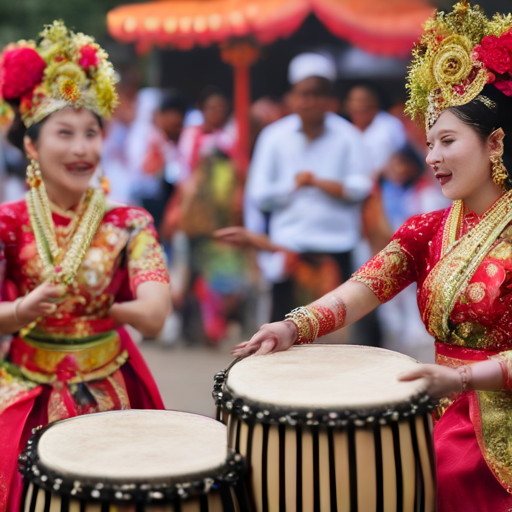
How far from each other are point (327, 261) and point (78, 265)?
3347mm

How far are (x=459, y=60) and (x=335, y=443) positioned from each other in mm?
1146

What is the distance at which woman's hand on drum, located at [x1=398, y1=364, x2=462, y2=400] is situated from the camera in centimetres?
209

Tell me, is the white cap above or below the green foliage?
below

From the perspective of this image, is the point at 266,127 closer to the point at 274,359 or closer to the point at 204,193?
the point at 204,193

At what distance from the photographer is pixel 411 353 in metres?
6.21

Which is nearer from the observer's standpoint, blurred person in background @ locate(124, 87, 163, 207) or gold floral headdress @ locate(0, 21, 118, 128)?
gold floral headdress @ locate(0, 21, 118, 128)

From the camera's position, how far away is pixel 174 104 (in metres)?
6.94

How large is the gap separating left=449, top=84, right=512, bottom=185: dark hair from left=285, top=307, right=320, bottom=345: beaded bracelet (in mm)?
703

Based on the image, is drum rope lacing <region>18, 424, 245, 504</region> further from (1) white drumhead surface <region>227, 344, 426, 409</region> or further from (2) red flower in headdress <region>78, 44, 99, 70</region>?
(2) red flower in headdress <region>78, 44, 99, 70</region>

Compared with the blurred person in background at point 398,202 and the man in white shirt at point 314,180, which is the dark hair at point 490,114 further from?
the blurred person in background at point 398,202

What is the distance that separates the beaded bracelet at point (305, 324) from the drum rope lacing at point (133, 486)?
618 millimetres

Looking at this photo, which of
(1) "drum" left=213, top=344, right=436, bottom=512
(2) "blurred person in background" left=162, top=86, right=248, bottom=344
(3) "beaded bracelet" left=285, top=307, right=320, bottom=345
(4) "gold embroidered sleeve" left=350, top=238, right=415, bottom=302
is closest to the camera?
(1) "drum" left=213, top=344, right=436, bottom=512

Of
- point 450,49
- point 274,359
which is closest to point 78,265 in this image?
point 274,359

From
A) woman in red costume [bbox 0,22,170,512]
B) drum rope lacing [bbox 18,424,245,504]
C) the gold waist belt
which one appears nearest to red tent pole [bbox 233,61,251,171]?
woman in red costume [bbox 0,22,170,512]
